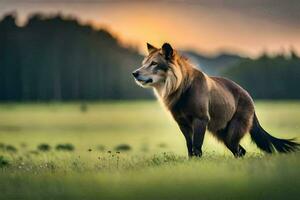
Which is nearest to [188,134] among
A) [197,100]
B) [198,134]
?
[198,134]

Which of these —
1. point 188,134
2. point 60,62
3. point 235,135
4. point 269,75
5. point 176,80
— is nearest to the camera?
point 176,80

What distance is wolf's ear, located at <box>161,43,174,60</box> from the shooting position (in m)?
8.57

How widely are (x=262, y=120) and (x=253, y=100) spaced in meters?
0.41

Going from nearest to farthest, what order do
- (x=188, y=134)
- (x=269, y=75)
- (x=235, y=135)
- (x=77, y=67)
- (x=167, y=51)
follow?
(x=167, y=51)
(x=188, y=134)
(x=235, y=135)
(x=269, y=75)
(x=77, y=67)

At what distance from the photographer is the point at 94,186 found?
332 inches

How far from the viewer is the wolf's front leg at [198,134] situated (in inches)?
346

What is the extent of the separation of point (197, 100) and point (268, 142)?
1.31m

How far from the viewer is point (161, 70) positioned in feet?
28.5

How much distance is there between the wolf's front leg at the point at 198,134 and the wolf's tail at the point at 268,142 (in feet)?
3.33

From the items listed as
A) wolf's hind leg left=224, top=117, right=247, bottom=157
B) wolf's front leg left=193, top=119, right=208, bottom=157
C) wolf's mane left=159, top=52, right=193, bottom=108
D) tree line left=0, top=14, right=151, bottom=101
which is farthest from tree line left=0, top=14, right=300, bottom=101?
wolf's front leg left=193, top=119, right=208, bottom=157

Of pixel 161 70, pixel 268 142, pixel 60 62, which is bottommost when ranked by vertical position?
pixel 268 142

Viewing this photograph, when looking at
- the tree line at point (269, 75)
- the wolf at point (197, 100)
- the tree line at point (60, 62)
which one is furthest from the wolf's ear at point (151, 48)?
the tree line at point (60, 62)

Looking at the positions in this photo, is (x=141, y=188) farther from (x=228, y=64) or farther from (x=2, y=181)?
(x=228, y=64)

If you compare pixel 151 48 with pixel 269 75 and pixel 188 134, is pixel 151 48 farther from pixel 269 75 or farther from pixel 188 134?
pixel 269 75
